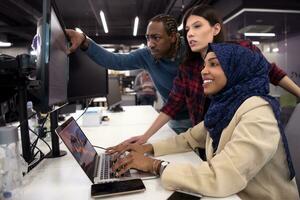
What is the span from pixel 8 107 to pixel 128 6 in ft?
23.4

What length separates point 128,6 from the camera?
7.81 meters

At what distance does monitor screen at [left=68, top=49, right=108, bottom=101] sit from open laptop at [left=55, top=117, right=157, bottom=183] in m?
0.41

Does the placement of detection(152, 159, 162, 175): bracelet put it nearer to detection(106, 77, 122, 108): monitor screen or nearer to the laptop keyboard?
the laptop keyboard

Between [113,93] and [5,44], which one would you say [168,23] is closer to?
[113,93]

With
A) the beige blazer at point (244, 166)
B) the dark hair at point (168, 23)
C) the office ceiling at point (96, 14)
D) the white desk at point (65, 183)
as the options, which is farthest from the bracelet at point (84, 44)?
the office ceiling at point (96, 14)

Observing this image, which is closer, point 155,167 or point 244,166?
point 244,166

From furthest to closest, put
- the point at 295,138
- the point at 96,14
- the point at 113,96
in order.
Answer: the point at 96,14 → the point at 113,96 → the point at 295,138

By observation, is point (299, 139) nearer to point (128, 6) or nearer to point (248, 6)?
point (248, 6)

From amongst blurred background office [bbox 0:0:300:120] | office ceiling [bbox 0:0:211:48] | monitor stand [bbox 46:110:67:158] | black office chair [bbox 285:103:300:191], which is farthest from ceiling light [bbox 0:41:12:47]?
black office chair [bbox 285:103:300:191]

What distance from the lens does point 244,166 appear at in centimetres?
83

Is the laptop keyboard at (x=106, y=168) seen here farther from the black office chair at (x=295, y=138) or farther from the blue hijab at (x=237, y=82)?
the black office chair at (x=295, y=138)

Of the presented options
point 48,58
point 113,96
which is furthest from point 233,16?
point 48,58

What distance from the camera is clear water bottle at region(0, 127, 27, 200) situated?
818 millimetres

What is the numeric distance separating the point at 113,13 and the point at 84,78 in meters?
7.57
